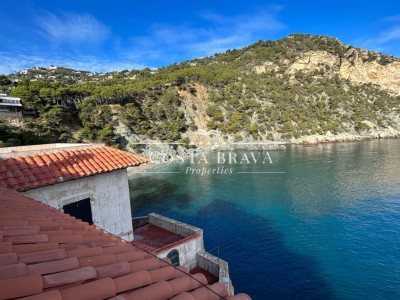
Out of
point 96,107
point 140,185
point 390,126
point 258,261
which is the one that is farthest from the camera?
point 390,126

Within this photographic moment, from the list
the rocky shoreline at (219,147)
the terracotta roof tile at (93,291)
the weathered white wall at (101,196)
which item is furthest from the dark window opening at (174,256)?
the rocky shoreline at (219,147)

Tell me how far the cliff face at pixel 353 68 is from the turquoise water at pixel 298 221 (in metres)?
76.1

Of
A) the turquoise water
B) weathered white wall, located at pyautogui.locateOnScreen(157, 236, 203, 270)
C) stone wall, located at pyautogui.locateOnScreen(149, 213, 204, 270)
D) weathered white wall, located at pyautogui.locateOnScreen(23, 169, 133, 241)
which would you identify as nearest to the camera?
weathered white wall, located at pyautogui.locateOnScreen(23, 169, 133, 241)

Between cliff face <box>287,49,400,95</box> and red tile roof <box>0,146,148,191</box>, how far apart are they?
116 meters

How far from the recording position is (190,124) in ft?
263

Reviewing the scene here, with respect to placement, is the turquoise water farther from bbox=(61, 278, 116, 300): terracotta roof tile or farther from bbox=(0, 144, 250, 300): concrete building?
bbox=(61, 278, 116, 300): terracotta roof tile

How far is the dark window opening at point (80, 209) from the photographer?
989 cm

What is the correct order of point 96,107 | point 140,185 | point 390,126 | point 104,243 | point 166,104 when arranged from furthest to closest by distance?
point 390,126, point 166,104, point 96,107, point 140,185, point 104,243

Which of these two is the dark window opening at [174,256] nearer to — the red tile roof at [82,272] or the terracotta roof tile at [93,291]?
the red tile roof at [82,272]

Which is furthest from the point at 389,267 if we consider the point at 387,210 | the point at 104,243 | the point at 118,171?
the point at 104,243

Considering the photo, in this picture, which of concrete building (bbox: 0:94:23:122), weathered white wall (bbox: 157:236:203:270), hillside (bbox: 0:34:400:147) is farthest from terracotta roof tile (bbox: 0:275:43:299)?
concrete building (bbox: 0:94:23:122)

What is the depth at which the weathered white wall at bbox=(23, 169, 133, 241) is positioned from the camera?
367 inches

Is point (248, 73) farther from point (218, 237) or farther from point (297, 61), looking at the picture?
point (218, 237)

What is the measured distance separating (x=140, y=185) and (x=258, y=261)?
92.5 feet
